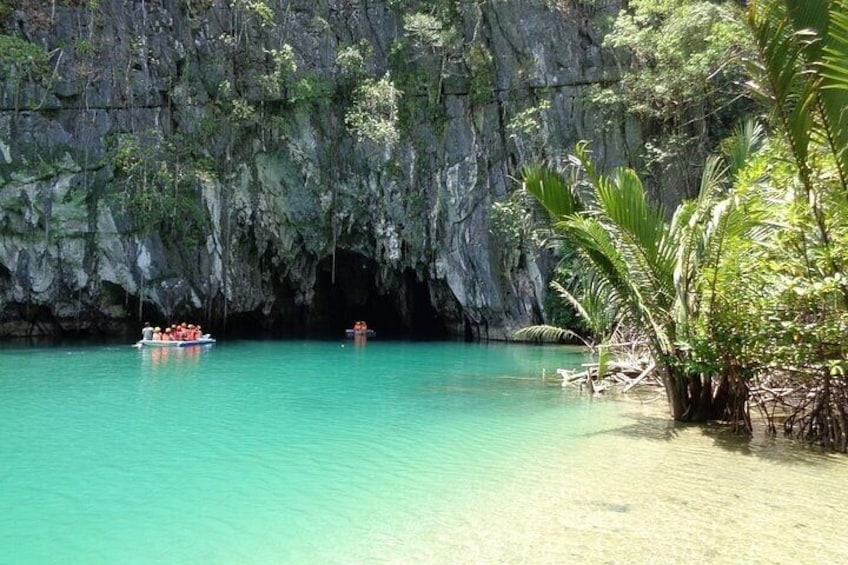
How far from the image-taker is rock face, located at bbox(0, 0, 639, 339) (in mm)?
21062

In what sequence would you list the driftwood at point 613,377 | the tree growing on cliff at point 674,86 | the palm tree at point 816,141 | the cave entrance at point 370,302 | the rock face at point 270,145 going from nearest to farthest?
1. the palm tree at point 816,141
2. the driftwood at point 613,377
3. the tree growing on cliff at point 674,86
4. the rock face at point 270,145
5. the cave entrance at point 370,302

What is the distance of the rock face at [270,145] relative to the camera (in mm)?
21062

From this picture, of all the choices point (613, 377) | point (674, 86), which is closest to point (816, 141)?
point (613, 377)

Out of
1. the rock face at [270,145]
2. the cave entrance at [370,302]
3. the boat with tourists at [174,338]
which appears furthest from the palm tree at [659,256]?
the cave entrance at [370,302]

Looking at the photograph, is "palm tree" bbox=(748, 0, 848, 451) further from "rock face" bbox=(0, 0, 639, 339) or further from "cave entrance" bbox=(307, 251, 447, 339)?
"cave entrance" bbox=(307, 251, 447, 339)

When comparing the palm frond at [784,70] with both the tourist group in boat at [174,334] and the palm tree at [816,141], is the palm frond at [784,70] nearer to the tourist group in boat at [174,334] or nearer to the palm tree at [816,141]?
the palm tree at [816,141]

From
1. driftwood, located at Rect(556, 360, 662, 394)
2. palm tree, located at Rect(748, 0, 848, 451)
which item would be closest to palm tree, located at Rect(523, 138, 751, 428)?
palm tree, located at Rect(748, 0, 848, 451)

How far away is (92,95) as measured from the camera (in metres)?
21.6

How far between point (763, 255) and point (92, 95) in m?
21.3

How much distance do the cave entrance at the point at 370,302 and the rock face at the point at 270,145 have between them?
7.15 ft

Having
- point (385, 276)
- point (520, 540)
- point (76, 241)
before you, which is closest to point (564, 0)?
point (385, 276)

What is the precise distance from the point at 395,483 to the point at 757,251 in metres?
3.94

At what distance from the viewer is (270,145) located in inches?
912

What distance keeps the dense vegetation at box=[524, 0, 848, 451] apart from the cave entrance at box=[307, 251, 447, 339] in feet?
62.2
